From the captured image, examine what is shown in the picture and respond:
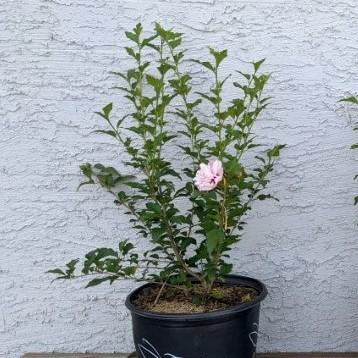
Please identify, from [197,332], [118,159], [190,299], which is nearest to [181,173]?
[118,159]

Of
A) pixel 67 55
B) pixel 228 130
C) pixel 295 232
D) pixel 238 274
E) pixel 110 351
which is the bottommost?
pixel 110 351

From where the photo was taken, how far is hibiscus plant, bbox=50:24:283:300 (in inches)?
65.1

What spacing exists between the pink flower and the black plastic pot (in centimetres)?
38

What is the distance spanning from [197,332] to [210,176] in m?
0.46

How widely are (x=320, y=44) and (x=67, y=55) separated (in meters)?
0.91

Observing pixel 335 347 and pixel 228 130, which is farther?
pixel 335 347

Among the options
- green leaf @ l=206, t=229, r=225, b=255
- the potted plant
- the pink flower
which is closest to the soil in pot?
the potted plant

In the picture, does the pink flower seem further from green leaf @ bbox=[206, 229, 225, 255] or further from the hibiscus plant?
green leaf @ bbox=[206, 229, 225, 255]

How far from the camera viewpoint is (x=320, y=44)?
6.57ft

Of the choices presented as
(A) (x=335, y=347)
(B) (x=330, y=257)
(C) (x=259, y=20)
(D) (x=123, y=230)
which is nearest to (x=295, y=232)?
(B) (x=330, y=257)

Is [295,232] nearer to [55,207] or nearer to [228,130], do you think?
[228,130]

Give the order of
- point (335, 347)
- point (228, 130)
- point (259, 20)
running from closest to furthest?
point (228, 130)
point (259, 20)
point (335, 347)

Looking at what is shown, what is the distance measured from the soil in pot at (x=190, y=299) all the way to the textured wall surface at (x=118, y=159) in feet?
0.84

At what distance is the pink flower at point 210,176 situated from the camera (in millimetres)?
1518
